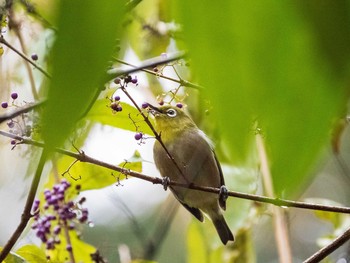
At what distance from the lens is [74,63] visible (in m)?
0.17

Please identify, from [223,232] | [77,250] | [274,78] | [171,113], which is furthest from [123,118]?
[171,113]

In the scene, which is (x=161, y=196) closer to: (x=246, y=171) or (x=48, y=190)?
(x=48, y=190)

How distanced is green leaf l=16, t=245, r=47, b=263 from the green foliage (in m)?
0.88

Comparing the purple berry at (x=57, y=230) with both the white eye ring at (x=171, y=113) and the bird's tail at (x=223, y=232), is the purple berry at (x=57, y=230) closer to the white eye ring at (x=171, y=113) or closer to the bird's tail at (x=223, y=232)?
the bird's tail at (x=223, y=232)

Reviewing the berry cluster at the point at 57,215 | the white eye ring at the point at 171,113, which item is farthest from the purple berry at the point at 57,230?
the white eye ring at the point at 171,113

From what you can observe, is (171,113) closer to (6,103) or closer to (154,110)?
(154,110)

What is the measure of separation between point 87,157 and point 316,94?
674 mm

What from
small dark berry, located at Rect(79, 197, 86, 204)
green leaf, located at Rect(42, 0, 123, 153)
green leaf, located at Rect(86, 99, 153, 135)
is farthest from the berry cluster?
green leaf, located at Rect(42, 0, 123, 153)

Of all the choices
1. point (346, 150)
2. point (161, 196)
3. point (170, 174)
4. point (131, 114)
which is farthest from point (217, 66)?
point (346, 150)

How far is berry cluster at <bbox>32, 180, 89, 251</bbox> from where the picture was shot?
1.08 meters

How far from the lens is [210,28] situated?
0.18 meters

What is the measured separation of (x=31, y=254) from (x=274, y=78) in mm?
896

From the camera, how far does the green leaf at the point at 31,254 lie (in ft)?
3.30

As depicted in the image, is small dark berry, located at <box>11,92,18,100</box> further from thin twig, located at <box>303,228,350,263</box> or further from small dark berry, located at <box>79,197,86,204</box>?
thin twig, located at <box>303,228,350,263</box>
